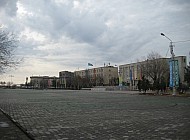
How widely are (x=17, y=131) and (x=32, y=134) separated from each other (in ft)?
4.19

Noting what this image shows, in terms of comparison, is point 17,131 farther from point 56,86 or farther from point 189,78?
point 56,86

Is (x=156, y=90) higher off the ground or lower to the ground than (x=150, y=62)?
lower

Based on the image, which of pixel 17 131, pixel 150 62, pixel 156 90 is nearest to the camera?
pixel 17 131

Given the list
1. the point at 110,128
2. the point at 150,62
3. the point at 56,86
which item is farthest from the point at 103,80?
the point at 110,128

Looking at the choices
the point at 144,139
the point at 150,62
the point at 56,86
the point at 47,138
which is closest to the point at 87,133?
the point at 47,138

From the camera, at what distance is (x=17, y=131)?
1128 centimetres

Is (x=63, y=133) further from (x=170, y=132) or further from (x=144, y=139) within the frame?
(x=170, y=132)

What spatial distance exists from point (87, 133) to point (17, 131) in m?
3.10

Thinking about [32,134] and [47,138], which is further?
[32,134]

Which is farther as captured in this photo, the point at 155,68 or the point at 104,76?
the point at 104,76

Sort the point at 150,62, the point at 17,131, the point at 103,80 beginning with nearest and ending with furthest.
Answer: the point at 17,131 → the point at 150,62 → the point at 103,80

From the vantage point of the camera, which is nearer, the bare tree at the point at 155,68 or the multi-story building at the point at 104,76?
the bare tree at the point at 155,68

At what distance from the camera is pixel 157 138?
9141mm

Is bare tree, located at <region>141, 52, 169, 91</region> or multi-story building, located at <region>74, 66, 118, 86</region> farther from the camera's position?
multi-story building, located at <region>74, 66, 118, 86</region>
